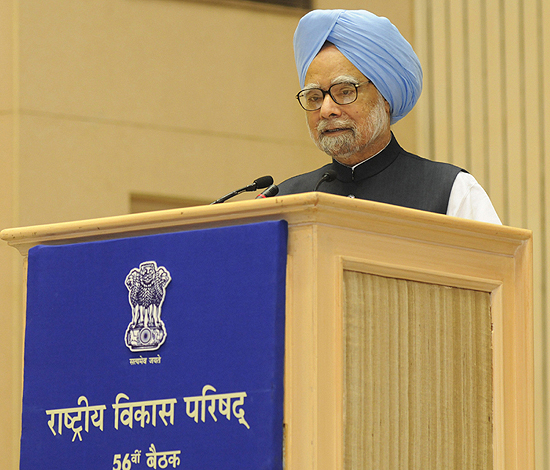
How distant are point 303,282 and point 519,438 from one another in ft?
1.93

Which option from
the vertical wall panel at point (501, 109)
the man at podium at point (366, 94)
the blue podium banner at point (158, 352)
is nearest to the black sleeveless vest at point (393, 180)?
the man at podium at point (366, 94)

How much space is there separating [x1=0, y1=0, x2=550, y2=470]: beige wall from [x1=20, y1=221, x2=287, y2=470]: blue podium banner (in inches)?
153

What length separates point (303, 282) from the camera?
1.83 m

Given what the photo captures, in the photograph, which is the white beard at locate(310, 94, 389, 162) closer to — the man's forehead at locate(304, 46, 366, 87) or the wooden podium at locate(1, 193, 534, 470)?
the man's forehead at locate(304, 46, 366, 87)

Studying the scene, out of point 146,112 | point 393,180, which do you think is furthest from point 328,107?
point 146,112

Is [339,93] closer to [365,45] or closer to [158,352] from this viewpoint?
[365,45]

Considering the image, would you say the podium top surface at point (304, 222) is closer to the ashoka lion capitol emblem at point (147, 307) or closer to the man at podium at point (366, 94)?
the ashoka lion capitol emblem at point (147, 307)

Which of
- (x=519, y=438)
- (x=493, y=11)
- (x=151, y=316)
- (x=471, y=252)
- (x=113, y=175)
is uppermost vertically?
(x=493, y=11)

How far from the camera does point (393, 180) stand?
105 inches

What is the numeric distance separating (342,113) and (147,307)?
786 millimetres

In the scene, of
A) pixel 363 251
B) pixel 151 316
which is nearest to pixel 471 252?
pixel 363 251

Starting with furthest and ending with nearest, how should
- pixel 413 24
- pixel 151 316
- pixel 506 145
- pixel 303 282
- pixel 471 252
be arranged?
1. pixel 413 24
2. pixel 506 145
3. pixel 471 252
4. pixel 151 316
5. pixel 303 282

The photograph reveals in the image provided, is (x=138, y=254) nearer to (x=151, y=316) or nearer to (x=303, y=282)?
(x=151, y=316)

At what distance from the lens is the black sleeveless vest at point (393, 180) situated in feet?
8.38
